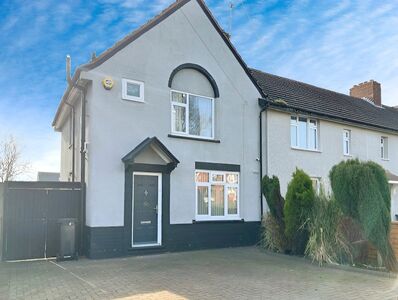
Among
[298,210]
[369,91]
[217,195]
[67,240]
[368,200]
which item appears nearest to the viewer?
[368,200]

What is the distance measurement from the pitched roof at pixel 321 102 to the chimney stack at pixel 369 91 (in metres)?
1.91

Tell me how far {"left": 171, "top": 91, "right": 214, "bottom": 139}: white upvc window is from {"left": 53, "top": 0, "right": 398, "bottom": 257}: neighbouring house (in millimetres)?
36

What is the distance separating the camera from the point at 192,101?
44.3 feet

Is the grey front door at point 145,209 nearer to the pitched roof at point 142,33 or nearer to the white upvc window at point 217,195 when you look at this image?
the white upvc window at point 217,195

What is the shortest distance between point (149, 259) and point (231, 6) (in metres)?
12.7

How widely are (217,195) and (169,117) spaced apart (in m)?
3.33

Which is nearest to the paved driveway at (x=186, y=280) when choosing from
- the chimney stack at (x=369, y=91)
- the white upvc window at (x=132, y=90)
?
the white upvc window at (x=132, y=90)

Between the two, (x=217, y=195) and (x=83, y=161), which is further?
(x=217, y=195)

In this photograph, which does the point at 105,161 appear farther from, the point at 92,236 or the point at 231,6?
the point at 231,6

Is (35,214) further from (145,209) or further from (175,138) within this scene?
(175,138)

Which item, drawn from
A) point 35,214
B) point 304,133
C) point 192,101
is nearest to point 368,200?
point 192,101

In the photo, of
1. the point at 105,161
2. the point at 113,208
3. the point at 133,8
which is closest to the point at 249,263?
the point at 113,208

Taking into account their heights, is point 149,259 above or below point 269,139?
below

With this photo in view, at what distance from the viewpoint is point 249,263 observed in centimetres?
1059
